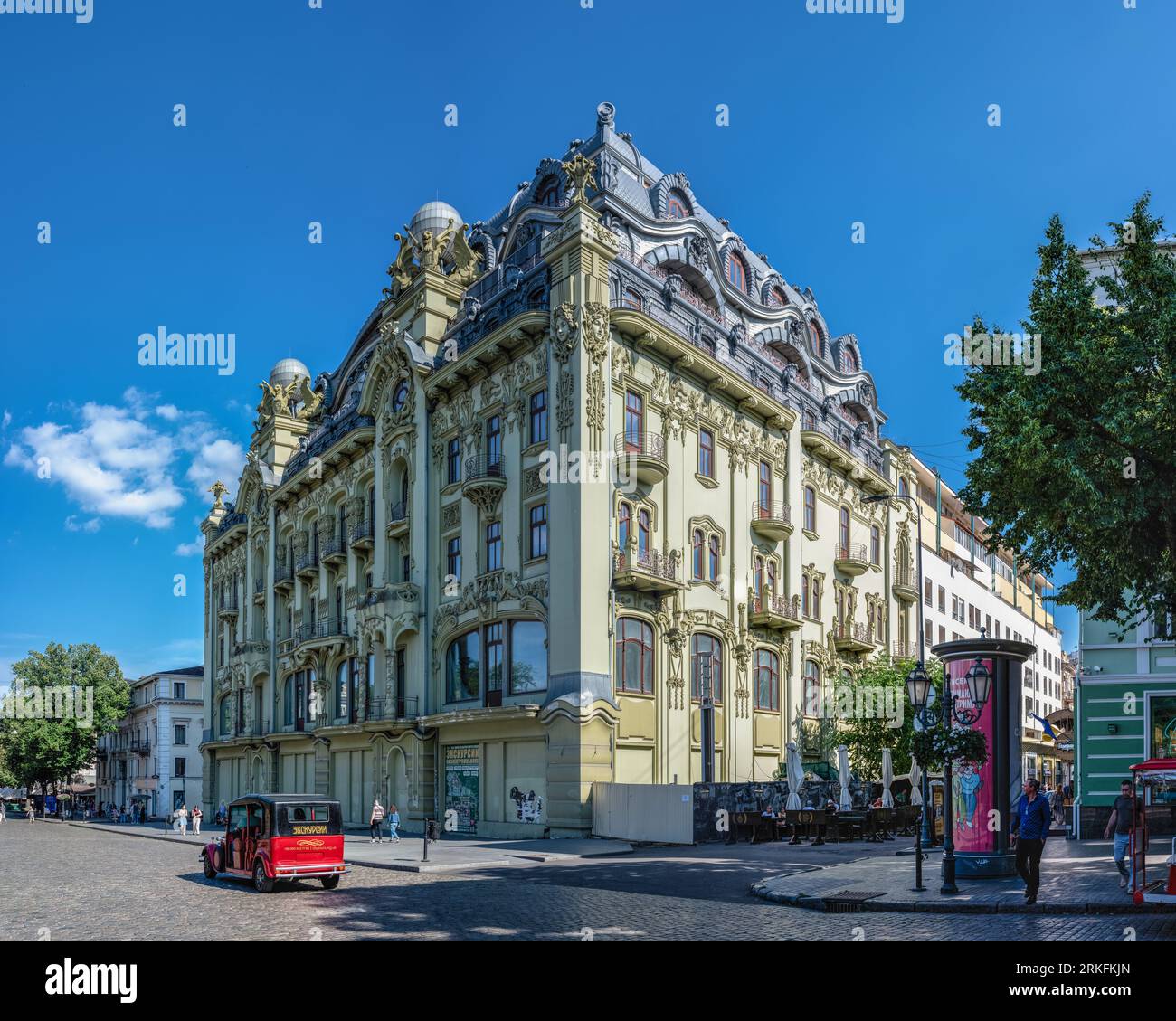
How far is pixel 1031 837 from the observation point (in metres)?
17.2

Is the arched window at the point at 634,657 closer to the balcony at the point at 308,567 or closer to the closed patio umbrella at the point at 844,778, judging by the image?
the closed patio umbrella at the point at 844,778

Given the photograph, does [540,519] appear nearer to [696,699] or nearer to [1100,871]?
[696,699]

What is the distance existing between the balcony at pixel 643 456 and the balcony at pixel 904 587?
22.6 m

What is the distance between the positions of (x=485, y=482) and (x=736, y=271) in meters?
16.7

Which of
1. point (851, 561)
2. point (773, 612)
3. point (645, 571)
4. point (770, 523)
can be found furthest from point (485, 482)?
point (851, 561)

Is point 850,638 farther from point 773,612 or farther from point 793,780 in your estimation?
point 793,780

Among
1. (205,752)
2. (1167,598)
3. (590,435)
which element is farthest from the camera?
(205,752)

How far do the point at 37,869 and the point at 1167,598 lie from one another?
87.3ft

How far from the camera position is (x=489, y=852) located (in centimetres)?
3044

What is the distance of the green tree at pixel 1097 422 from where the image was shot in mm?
19375

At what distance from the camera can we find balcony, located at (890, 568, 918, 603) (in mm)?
56688

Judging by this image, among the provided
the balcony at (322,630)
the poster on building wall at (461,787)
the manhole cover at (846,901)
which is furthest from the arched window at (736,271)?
the manhole cover at (846,901)

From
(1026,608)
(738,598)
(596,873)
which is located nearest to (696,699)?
(738,598)

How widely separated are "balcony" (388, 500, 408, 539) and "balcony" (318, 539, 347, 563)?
19.1 ft
